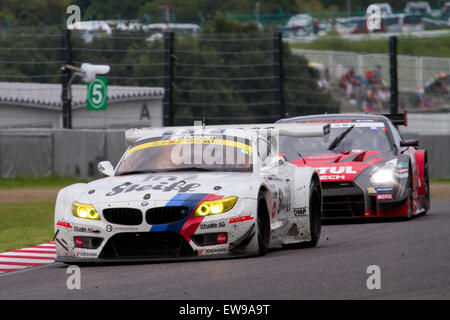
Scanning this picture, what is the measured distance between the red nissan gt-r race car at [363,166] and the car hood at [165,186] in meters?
4.03

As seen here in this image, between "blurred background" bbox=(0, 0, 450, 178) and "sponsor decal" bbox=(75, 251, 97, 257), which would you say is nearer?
"sponsor decal" bbox=(75, 251, 97, 257)

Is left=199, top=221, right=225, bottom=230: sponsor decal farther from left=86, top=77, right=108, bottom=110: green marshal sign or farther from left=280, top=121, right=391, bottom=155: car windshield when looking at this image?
left=86, top=77, right=108, bottom=110: green marshal sign

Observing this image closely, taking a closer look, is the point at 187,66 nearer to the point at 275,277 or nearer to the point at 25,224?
the point at 25,224

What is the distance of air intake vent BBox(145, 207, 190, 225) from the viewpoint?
9102mm

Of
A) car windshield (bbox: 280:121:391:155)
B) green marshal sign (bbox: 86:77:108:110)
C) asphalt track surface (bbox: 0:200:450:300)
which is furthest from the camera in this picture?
green marshal sign (bbox: 86:77:108:110)

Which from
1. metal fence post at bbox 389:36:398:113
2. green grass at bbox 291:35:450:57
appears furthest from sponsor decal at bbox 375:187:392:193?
green grass at bbox 291:35:450:57

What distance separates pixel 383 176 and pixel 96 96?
15097mm

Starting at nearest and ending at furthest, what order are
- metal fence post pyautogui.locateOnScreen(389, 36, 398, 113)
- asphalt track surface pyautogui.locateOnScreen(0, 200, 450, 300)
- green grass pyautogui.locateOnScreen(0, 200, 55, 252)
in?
asphalt track surface pyautogui.locateOnScreen(0, 200, 450, 300) < green grass pyautogui.locateOnScreen(0, 200, 55, 252) < metal fence post pyautogui.locateOnScreen(389, 36, 398, 113)

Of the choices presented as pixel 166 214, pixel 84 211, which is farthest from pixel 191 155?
pixel 84 211

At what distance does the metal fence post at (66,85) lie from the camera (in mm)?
28031

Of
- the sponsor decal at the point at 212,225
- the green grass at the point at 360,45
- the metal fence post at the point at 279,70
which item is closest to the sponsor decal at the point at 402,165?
the sponsor decal at the point at 212,225

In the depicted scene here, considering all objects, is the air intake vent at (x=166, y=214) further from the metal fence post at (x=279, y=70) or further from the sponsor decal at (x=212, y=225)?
the metal fence post at (x=279, y=70)

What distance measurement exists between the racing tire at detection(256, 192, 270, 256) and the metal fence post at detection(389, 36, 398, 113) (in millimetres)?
19633
